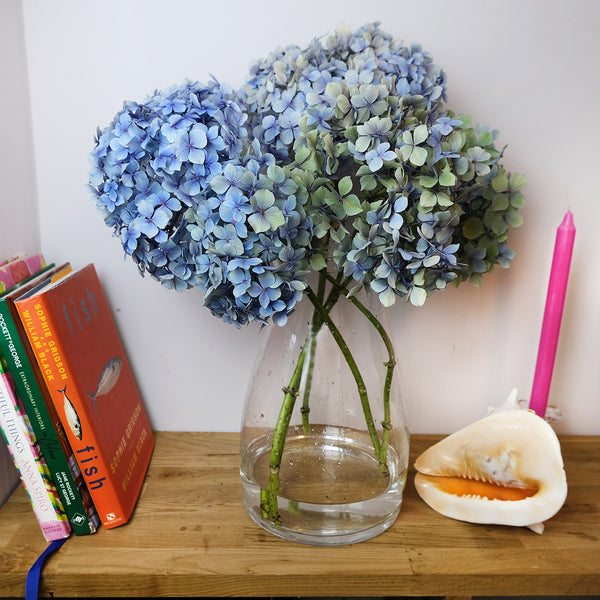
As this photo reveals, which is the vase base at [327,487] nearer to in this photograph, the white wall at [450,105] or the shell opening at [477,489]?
Result: the shell opening at [477,489]

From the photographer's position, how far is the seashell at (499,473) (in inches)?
26.4

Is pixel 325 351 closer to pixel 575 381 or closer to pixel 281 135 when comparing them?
pixel 281 135

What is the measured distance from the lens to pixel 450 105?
2.66 feet

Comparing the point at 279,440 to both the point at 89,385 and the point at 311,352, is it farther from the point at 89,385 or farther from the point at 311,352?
the point at 89,385

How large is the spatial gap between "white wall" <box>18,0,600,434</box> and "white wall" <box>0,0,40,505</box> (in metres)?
0.02

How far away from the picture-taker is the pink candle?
0.73 m

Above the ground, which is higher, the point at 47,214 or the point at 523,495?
the point at 47,214

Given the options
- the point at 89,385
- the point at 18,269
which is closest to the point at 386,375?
the point at 89,385

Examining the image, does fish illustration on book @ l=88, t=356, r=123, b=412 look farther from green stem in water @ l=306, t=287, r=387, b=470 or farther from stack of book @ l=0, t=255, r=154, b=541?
green stem in water @ l=306, t=287, r=387, b=470

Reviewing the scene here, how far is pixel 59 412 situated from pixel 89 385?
0.05 m

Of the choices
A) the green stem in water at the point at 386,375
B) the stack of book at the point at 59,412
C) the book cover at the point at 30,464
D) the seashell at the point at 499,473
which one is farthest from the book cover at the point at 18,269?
the seashell at the point at 499,473

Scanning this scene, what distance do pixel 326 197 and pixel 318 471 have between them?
32 centimetres

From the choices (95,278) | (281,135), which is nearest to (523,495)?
(281,135)

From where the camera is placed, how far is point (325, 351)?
26.2 inches
